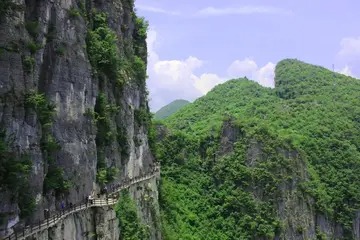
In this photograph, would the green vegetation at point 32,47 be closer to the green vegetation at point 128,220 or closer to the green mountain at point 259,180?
the green vegetation at point 128,220

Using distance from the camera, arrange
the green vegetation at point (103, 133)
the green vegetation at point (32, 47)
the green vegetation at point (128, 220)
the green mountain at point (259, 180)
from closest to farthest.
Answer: the green vegetation at point (32, 47) → the green vegetation at point (128, 220) → the green vegetation at point (103, 133) → the green mountain at point (259, 180)

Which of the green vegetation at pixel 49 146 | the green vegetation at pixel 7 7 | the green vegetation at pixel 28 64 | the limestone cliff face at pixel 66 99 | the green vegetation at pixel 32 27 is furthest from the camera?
the green vegetation at pixel 32 27

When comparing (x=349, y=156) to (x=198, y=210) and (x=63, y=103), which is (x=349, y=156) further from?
(x=63, y=103)

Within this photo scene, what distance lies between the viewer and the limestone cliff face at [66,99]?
31.8m

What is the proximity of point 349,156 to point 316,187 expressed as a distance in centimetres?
1134

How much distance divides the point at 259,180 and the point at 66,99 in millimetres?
43418

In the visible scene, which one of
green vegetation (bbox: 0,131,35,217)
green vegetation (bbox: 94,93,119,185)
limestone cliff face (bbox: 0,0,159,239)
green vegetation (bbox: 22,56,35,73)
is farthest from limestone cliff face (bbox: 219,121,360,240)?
green vegetation (bbox: 0,131,35,217)

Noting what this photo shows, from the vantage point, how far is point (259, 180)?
254ft

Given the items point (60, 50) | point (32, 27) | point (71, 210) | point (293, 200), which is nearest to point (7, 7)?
point (32, 27)

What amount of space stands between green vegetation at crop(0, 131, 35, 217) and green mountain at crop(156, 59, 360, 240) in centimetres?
3381

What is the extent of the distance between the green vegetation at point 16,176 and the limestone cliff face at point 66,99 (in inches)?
6.2

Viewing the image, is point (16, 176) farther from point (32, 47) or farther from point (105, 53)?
point (105, 53)

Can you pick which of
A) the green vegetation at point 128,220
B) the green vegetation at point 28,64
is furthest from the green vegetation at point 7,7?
the green vegetation at point 128,220

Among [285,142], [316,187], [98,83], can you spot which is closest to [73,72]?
[98,83]
